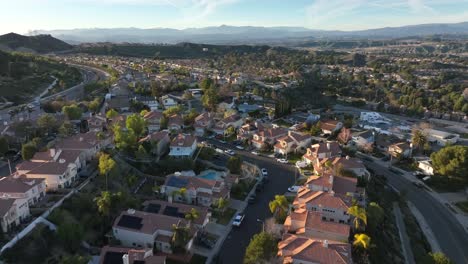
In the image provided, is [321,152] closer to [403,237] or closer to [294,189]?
[294,189]

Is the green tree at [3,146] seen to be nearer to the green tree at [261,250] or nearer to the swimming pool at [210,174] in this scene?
the swimming pool at [210,174]

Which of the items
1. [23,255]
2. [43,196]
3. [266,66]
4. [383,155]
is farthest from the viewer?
[266,66]

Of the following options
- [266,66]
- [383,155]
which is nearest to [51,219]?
[383,155]

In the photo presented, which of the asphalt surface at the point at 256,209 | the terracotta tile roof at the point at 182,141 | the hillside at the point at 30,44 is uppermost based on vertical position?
the hillside at the point at 30,44

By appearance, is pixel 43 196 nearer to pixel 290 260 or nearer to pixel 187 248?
pixel 187 248

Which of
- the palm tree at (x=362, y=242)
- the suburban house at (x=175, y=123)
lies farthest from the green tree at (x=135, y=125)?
the palm tree at (x=362, y=242)

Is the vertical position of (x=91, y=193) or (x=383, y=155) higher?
(x=91, y=193)

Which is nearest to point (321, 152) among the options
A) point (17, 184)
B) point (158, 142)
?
point (158, 142)
